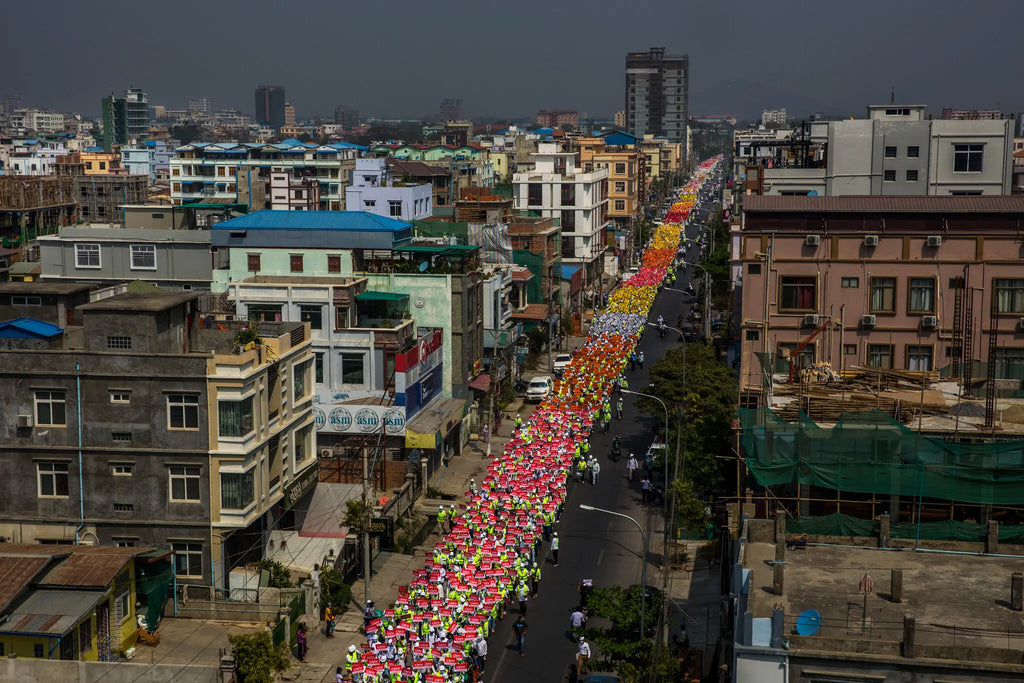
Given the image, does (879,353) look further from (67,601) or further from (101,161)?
(101,161)

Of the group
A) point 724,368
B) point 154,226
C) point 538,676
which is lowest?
point 538,676

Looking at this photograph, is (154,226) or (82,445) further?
(154,226)

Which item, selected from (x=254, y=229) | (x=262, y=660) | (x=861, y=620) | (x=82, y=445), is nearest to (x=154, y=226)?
(x=254, y=229)

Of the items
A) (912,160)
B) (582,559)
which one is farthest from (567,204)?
(582,559)

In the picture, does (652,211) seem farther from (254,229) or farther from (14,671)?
(14,671)

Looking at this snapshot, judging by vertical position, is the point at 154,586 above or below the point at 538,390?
above

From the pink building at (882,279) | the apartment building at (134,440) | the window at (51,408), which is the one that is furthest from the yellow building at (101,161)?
the apartment building at (134,440)

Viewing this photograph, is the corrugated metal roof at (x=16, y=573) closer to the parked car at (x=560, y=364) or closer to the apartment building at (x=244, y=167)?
the parked car at (x=560, y=364)
